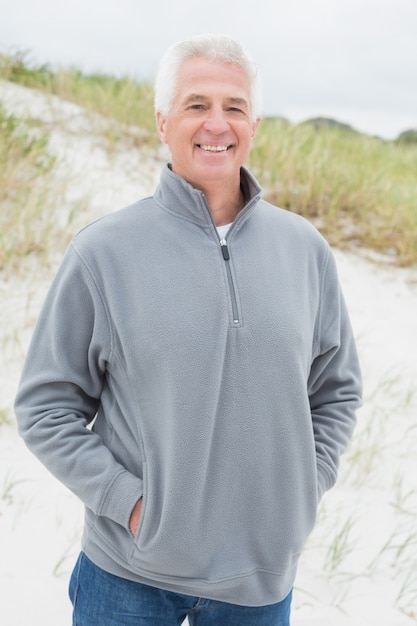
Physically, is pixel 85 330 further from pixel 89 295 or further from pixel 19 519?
pixel 19 519

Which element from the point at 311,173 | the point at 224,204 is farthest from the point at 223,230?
the point at 311,173

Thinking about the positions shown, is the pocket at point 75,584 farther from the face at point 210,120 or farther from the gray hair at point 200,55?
the gray hair at point 200,55

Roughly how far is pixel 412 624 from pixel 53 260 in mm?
3509

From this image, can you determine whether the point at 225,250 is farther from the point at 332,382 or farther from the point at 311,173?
the point at 311,173

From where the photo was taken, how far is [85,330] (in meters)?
1.75

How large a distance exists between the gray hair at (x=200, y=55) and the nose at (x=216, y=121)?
11 cm

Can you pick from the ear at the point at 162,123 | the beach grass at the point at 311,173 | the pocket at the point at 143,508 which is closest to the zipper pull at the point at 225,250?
the ear at the point at 162,123

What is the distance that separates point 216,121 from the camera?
70.1 inches

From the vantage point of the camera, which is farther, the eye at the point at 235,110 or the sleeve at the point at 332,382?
the sleeve at the point at 332,382

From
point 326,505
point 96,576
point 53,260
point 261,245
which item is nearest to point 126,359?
point 261,245

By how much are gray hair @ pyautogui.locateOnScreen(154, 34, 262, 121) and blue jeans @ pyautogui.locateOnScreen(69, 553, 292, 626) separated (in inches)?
47.5

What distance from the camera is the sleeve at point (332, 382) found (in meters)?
2.00

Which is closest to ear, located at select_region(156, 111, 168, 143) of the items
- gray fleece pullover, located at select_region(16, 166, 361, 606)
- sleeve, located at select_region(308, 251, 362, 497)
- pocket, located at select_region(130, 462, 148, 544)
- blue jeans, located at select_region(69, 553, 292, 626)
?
gray fleece pullover, located at select_region(16, 166, 361, 606)

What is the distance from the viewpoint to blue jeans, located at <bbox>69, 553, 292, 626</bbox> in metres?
1.75
